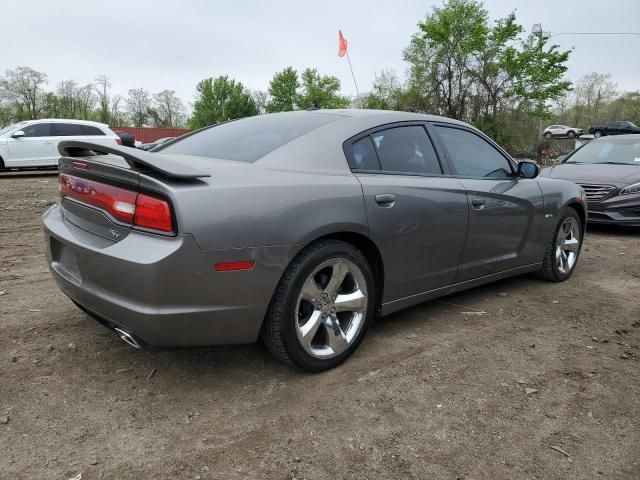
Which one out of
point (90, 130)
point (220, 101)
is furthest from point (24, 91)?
point (90, 130)

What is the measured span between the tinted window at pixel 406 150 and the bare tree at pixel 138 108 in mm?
70171

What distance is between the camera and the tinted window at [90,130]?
47.9 feet

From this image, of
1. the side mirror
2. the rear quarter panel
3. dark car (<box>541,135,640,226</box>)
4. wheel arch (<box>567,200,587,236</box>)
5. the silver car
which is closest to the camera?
the side mirror

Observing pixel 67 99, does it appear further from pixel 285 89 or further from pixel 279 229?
pixel 279 229

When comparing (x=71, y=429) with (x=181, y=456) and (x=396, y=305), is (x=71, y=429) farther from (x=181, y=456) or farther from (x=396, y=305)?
(x=396, y=305)

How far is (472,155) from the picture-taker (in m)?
3.87

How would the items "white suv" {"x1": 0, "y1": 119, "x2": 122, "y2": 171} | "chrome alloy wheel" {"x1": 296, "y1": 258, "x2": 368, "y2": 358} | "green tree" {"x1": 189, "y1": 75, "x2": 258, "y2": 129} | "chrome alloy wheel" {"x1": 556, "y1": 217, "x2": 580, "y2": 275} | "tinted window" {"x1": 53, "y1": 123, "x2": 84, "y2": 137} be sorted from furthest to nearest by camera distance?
"green tree" {"x1": 189, "y1": 75, "x2": 258, "y2": 129}, "tinted window" {"x1": 53, "y1": 123, "x2": 84, "y2": 137}, "white suv" {"x1": 0, "y1": 119, "x2": 122, "y2": 171}, "chrome alloy wheel" {"x1": 556, "y1": 217, "x2": 580, "y2": 275}, "chrome alloy wheel" {"x1": 296, "y1": 258, "x2": 368, "y2": 358}

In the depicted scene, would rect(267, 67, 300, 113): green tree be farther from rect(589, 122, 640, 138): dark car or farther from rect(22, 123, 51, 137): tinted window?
rect(22, 123, 51, 137): tinted window

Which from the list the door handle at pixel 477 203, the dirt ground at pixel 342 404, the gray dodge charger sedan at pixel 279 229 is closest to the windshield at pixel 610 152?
the dirt ground at pixel 342 404

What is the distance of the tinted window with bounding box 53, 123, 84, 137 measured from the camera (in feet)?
46.2

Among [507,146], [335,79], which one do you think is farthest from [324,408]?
[335,79]

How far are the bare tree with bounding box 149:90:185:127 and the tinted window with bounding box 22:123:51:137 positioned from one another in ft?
191

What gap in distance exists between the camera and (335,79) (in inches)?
2554

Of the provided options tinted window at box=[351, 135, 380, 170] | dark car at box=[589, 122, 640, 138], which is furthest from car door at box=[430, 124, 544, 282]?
dark car at box=[589, 122, 640, 138]
